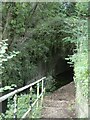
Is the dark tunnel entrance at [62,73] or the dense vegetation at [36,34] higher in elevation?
the dense vegetation at [36,34]

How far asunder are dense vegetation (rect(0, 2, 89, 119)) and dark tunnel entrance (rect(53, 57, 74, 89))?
104cm

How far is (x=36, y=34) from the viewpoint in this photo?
793cm

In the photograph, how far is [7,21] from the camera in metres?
6.68

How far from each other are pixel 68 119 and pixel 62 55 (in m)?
5.77

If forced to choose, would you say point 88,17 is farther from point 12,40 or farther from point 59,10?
point 59,10

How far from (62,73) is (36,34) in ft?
12.2

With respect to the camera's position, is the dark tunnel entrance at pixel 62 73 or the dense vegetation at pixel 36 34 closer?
the dense vegetation at pixel 36 34

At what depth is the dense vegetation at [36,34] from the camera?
21.7ft

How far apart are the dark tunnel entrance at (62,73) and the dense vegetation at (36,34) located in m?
1.04

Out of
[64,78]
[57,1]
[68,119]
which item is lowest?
[64,78]

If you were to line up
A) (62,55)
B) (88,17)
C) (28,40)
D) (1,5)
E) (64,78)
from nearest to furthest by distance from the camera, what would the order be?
(88,17) → (1,5) → (28,40) → (62,55) → (64,78)

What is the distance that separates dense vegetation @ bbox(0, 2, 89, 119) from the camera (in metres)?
6.61

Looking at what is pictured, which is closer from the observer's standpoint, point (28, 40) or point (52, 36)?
point (28, 40)


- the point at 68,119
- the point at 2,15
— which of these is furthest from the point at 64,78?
the point at 68,119
